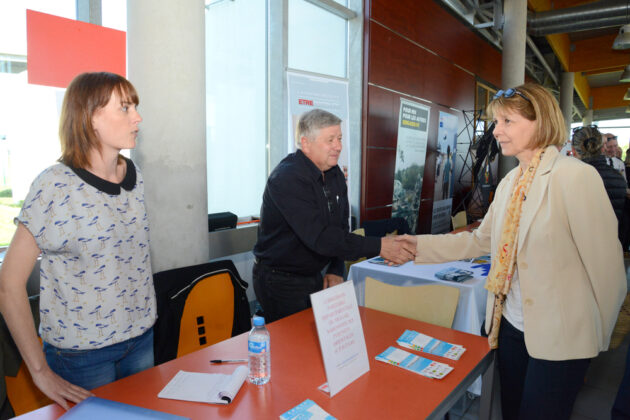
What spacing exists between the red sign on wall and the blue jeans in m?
1.83

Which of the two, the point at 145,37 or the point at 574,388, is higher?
the point at 145,37

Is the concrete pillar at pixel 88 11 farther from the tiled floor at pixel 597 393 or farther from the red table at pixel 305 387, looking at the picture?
the tiled floor at pixel 597 393

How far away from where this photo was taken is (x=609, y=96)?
56.0ft

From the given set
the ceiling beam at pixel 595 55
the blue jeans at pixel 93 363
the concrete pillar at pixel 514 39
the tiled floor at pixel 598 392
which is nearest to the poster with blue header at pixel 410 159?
the concrete pillar at pixel 514 39

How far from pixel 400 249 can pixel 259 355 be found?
1.13 metres

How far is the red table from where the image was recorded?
117cm

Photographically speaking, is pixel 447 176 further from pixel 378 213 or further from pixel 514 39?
pixel 514 39

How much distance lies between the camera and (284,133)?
4328mm

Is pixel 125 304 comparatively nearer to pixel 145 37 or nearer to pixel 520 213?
pixel 520 213

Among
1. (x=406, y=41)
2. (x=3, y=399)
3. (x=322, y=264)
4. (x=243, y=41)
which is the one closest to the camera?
(x=3, y=399)

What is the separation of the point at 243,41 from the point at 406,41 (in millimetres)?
2723

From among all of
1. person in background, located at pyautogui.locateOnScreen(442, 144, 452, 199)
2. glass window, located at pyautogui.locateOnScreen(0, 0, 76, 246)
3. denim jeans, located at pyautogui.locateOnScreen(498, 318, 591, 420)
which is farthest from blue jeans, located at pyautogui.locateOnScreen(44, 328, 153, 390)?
person in background, located at pyautogui.locateOnScreen(442, 144, 452, 199)

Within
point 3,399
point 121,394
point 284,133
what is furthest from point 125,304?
point 284,133

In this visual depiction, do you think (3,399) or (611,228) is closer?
(611,228)
